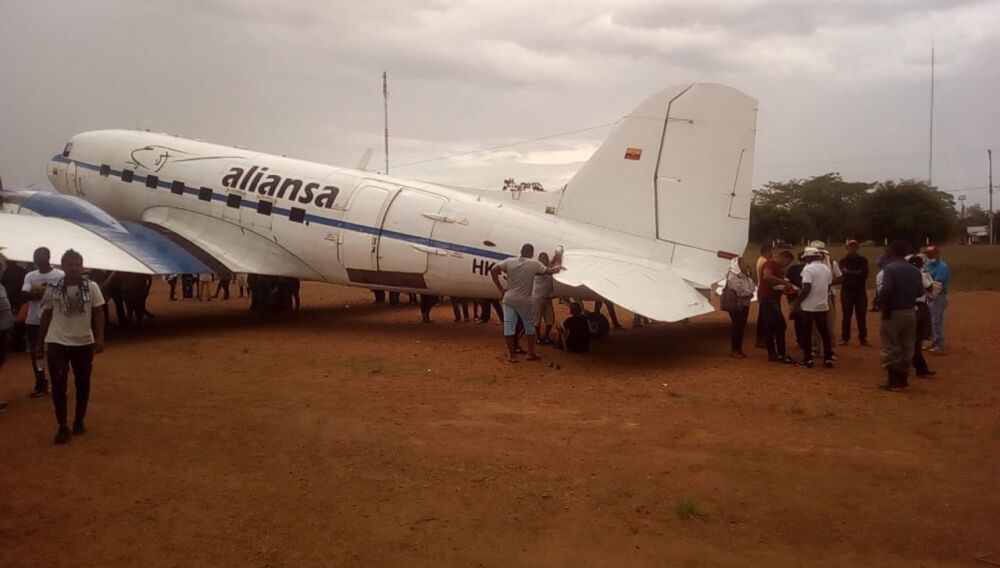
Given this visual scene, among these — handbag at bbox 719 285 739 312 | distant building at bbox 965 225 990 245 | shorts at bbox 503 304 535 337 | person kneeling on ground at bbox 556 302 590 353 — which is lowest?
person kneeling on ground at bbox 556 302 590 353

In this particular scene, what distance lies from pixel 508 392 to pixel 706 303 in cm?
344

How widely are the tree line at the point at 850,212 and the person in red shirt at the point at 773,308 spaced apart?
28.2 metres

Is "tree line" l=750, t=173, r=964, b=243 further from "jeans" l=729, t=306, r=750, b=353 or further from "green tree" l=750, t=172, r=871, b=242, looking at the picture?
"jeans" l=729, t=306, r=750, b=353

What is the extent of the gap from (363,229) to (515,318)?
4.27 meters

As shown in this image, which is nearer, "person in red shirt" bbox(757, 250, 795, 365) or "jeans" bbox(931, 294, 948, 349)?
"person in red shirt" bbox(757, 250, 795, 365)

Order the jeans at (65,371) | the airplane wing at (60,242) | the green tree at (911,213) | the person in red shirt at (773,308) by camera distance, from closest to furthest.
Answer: the jeans at (65,371), the person in red shirt at (773,308), the airplane wing at (60,242), the green tree at (911,213)

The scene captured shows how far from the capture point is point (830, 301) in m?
10.1

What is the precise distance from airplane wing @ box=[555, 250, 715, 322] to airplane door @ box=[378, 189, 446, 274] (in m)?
2.92

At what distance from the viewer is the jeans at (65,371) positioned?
5980mm

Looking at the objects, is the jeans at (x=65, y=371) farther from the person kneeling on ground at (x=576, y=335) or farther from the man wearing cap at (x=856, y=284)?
A: the man wearing cap at (x=856, y=284)

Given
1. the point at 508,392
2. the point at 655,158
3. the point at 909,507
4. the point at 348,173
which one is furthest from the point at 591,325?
the point at 909,507

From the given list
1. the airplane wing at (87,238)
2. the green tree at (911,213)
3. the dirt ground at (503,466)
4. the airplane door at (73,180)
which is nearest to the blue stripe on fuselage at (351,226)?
the airplane door at (73,180)

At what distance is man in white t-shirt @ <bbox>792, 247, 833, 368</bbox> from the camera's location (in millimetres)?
9453

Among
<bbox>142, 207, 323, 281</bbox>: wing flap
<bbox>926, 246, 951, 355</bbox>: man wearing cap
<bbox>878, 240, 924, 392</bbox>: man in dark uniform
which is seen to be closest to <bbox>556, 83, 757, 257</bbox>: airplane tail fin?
<bbox>878, 240, 924, 392</bbox>: man in dark uniform
